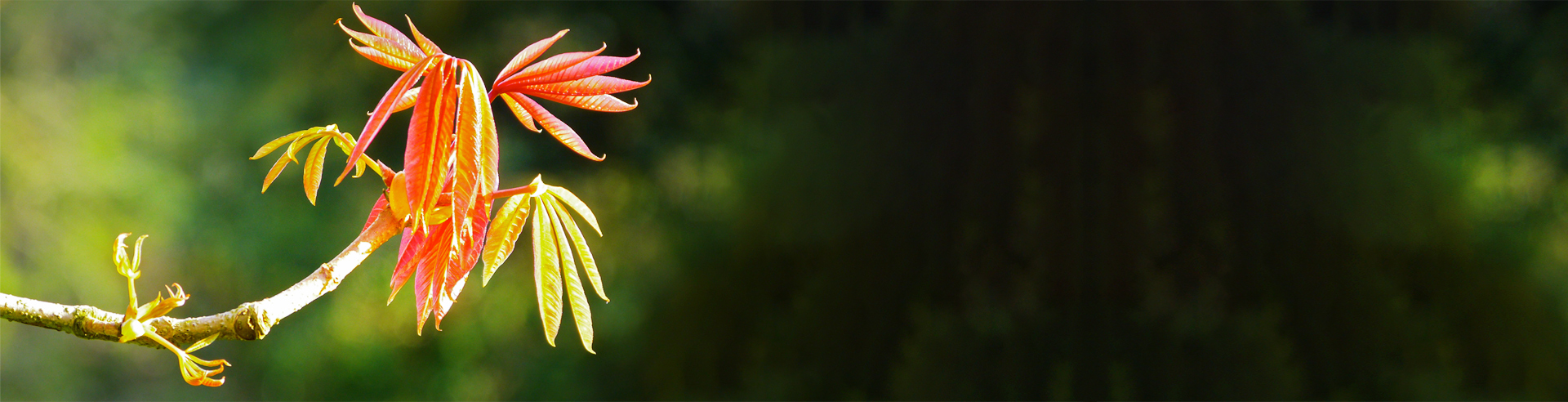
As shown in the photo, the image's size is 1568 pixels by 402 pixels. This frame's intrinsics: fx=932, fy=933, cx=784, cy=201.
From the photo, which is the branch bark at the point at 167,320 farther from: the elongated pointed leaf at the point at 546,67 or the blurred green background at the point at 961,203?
the blurred green background at the point at 961,203

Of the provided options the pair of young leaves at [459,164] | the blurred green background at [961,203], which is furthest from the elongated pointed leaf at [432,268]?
the blurred green background at [961,203]

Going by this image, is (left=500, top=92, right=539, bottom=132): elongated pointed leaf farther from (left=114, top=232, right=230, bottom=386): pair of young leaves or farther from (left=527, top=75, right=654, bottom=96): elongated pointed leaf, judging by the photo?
(left=114, top=232, right=230, bottom=386): pair of young leaves

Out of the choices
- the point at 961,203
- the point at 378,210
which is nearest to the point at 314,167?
the point at 378,210

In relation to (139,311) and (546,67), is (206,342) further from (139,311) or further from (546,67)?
(546,67)

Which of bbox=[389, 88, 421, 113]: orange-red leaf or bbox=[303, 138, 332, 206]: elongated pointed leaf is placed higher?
bbox=[389, 88, 421, 113]: orange-red leaf

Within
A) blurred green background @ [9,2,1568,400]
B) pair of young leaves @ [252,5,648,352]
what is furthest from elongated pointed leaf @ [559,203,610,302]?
blurred green background @ [9,2,1568,400]

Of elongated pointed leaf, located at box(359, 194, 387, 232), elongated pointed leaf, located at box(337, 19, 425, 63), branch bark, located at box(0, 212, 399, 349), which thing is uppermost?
elongated pointed leaf, located at box(337, 19, 425, 63)

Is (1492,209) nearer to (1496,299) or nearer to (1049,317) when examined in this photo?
(1496,299)
